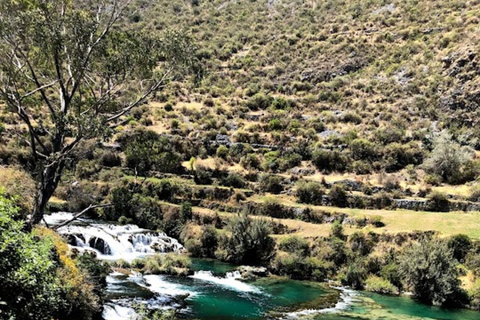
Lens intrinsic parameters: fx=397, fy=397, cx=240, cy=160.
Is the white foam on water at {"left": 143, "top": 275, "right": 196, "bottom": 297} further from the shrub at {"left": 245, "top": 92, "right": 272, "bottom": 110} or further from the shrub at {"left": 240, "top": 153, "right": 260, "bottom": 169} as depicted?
the shrub at {"left": 245, "top": 92, "right": 272, "bottom": 110}

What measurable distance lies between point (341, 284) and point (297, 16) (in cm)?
7823

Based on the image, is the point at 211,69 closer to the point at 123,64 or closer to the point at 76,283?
the point at 123,64

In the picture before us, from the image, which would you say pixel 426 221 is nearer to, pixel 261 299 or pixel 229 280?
pixel 261 299

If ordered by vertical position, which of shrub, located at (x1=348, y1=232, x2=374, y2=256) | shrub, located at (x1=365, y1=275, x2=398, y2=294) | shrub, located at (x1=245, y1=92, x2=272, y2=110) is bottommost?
shrub, located at (x1=365, y1=275, x2=398, y2=294)

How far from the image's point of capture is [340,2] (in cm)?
9262

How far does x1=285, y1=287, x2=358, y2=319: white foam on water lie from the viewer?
72.8 ft

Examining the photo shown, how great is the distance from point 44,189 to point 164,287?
Answer: 11.2m

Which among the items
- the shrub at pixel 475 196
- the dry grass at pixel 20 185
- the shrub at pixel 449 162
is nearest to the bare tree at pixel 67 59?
the dry grass at pixel 20 185

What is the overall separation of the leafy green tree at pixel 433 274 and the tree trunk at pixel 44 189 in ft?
78.0

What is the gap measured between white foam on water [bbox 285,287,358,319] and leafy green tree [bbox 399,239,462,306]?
428cm

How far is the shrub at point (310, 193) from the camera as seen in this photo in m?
43.8

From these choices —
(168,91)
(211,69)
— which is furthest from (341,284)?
(211,69)

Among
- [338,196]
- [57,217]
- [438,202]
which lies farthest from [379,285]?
Answer: [57,217]

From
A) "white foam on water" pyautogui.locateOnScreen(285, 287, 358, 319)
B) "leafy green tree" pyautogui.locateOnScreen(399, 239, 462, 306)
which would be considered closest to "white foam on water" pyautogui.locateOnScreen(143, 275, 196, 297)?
"white foam on water" pyautogui.locateOnScreen(285, 287, 358, 319)
